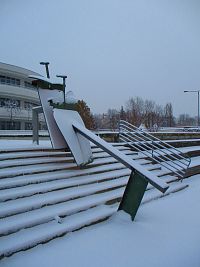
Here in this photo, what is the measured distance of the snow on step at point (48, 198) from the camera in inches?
187

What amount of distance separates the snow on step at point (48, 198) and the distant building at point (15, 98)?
38.2m

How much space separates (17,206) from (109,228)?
159 cm

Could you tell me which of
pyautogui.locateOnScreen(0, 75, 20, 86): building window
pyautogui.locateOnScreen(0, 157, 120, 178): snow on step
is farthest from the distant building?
pyautogui.locateOnScreen(0, 157, 120, 178): snow on step

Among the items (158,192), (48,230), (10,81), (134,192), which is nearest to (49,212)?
(48,230)

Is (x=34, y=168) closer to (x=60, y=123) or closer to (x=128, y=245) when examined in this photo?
(x=60, y=123)

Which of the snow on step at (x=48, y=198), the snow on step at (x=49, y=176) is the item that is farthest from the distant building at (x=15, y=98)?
the snow on step at (x=48, y=198)

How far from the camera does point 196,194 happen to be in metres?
7.67

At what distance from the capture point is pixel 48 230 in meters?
4.54

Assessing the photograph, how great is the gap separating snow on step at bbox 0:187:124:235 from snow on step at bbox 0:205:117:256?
9 centimetres

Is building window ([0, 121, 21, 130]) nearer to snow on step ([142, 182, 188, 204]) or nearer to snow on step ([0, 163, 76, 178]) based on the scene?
snow on step ([142, 182, 188, 204])

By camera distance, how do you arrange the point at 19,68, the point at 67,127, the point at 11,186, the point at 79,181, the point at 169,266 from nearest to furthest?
the point at 169,266, the point at 11,186, the point at 79,181, the point at 67,127, the point at 19,68

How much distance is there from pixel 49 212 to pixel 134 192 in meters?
1.54

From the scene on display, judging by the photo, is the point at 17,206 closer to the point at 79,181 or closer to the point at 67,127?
the point at 79,181

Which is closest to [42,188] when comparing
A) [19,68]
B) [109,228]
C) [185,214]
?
[109,228]
